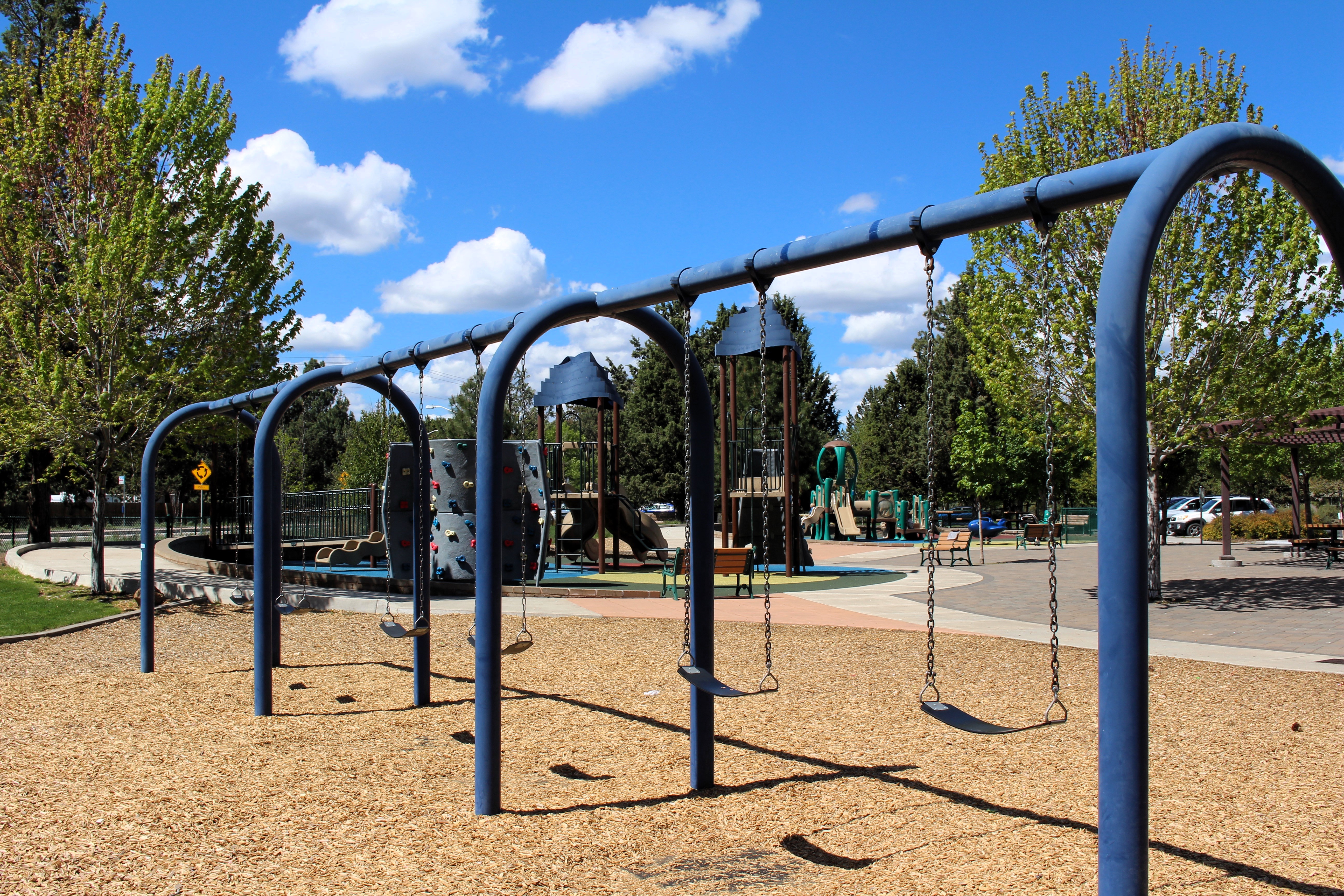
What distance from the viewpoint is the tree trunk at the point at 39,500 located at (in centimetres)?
2778

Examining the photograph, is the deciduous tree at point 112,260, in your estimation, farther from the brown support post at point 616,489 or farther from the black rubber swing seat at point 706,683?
the black rubber swing seat at point 706,683

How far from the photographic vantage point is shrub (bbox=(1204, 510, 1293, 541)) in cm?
3177

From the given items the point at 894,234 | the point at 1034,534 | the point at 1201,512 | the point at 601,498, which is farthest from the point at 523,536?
the point at 1201,512

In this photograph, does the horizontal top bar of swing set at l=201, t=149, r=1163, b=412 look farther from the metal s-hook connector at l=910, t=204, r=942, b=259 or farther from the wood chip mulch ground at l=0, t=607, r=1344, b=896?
the wood chip mulch ground at l=0, t=607, r=1344, b=896

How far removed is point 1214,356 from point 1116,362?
11.3 m

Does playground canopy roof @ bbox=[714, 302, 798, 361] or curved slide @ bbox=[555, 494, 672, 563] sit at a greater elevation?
playground canopy roof @ bbox=[714, 302, 798, 361]

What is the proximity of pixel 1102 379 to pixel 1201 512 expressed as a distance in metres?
39.5

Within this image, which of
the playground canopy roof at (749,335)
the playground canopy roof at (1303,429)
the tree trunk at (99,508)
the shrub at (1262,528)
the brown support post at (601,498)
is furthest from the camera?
the shrub at (1262,528)

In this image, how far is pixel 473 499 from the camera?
569 inches

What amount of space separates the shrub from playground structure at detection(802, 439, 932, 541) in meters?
9.77

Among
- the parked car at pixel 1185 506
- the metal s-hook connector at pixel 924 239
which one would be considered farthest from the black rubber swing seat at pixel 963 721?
the parked car at pixel 1185 506

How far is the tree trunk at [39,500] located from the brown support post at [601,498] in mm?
17728

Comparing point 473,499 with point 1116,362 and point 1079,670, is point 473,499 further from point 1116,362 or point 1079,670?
point 1116,362

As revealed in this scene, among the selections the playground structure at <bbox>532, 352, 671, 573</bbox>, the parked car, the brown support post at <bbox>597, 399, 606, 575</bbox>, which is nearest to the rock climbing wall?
the playground structure at <bbox>532, 352, 671, 573</bbox>
